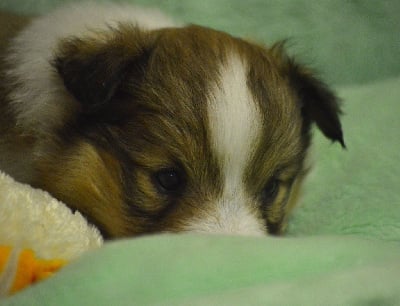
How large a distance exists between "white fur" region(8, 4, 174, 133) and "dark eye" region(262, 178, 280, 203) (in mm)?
589

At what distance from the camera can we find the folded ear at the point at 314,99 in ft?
6.64

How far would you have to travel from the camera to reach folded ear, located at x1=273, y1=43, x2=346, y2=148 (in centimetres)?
202

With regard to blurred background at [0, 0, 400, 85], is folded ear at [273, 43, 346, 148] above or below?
above

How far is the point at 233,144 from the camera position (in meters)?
1.65

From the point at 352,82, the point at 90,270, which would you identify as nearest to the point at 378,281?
the point at 90,270

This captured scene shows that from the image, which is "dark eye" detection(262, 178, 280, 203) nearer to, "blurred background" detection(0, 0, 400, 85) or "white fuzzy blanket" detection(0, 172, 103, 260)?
"white fuzzy blanket" detection(0, 172, 103, 260)

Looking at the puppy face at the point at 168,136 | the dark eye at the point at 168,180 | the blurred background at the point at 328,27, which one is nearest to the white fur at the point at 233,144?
the puppy face at the point at 168,136

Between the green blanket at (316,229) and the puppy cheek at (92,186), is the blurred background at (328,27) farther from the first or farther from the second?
the puppy cheek at (92,186)

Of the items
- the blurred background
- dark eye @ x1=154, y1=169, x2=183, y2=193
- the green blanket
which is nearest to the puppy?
dark eye @ x1=154, y1=169, x2=183, y2=193

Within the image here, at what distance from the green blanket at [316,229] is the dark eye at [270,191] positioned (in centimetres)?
23

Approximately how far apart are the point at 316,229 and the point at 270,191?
1.08ft

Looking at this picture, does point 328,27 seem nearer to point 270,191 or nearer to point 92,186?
point 270,191

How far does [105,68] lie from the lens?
1663 mm

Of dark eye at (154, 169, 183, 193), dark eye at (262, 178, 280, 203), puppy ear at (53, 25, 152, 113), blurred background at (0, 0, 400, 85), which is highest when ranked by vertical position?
puppy ear at (53, 25, 152, 113)
